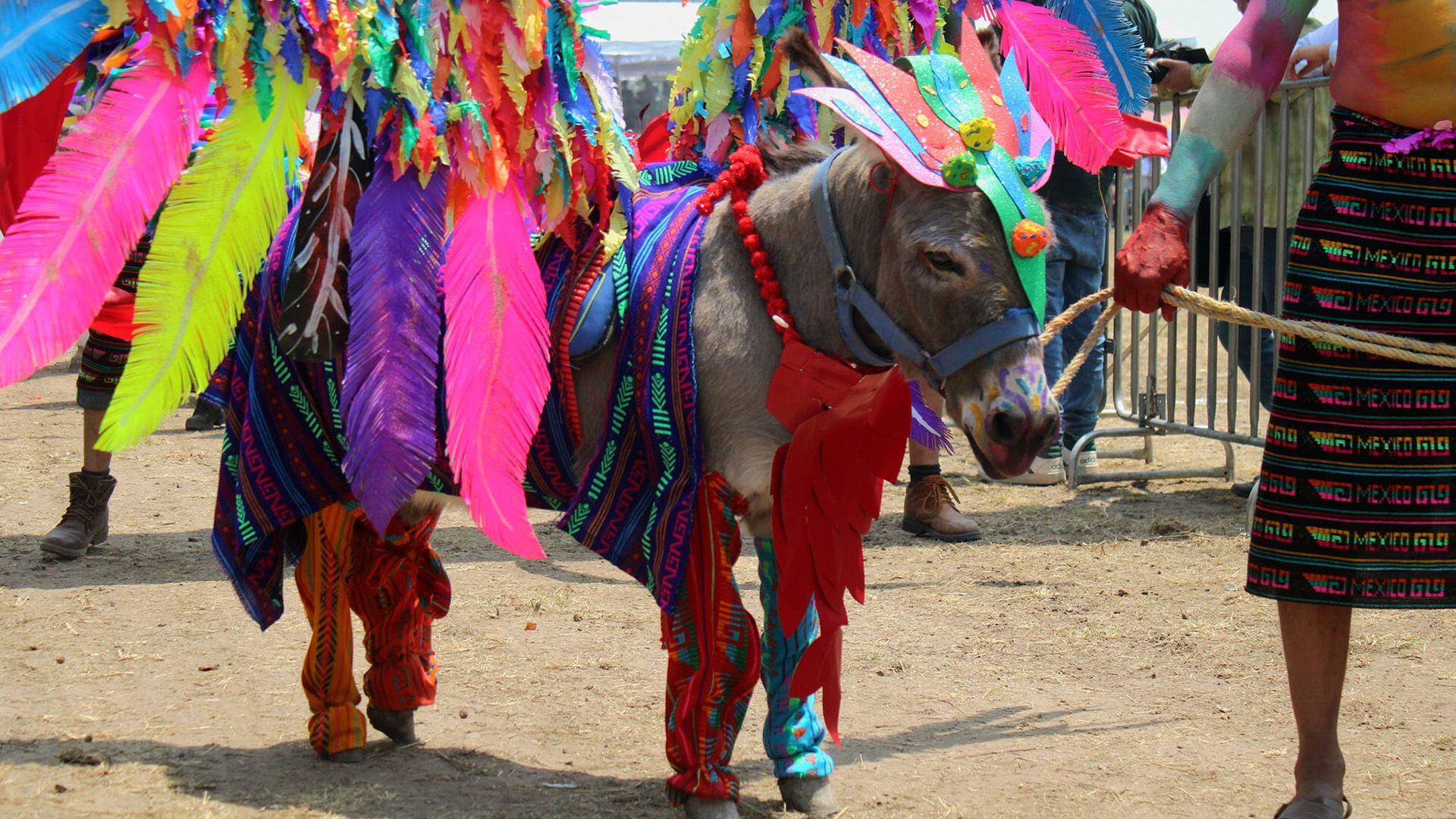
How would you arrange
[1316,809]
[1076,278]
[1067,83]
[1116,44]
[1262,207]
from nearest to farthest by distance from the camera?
[1316,809] → [1067,83] → [1116,44] → [1262,207] → [1076,278]

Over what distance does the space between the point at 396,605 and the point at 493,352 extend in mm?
1083

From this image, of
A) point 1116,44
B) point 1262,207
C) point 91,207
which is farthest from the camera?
point 1262,207

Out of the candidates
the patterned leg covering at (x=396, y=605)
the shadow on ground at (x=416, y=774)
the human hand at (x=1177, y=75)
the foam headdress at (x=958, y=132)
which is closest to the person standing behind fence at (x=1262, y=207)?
the human hand at (x=1177, y=75)

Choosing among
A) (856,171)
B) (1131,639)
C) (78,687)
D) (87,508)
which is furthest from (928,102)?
(87,508)

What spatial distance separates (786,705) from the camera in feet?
10.4

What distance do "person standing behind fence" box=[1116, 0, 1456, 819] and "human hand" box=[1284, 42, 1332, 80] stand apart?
11.2 feet

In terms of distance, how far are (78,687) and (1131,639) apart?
3.18 meters

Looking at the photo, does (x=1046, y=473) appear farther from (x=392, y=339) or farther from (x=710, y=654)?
(x=392, y=339)

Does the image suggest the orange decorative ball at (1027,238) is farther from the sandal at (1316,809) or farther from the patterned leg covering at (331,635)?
the patterned leg covering at (331,635)

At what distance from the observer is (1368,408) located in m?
2.64

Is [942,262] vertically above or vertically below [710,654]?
above

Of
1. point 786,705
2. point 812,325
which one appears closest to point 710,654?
point 786,705

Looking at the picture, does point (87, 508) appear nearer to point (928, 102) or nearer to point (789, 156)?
point (789, 156)

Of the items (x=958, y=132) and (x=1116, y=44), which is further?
(x=1116, y=44)
